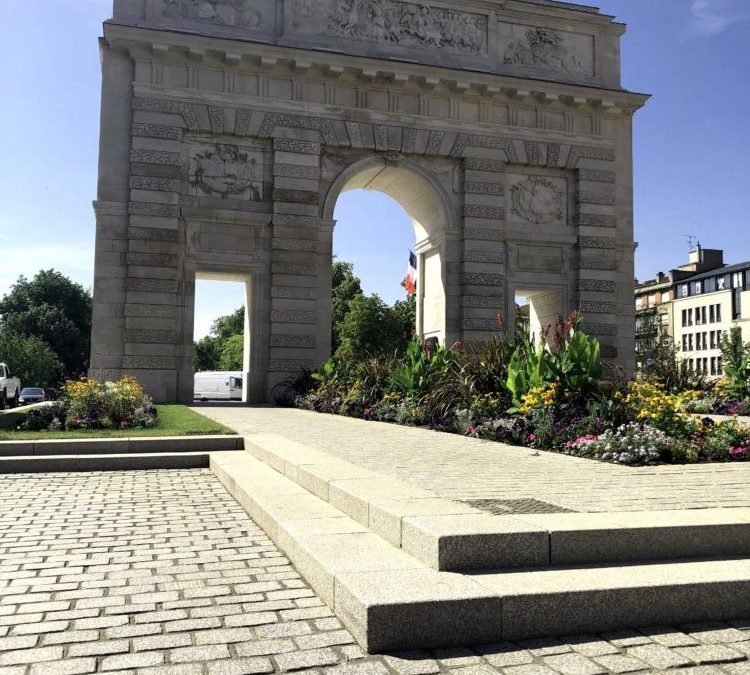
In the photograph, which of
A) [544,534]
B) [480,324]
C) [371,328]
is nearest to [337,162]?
[480,324]

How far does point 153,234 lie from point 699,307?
252 ft

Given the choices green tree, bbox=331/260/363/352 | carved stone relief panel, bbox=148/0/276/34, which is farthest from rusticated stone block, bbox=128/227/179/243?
green tree, bbox=331/260/363/352

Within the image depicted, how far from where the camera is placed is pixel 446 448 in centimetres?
1093

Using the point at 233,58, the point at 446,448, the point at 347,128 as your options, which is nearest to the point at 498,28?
the point at 347,128

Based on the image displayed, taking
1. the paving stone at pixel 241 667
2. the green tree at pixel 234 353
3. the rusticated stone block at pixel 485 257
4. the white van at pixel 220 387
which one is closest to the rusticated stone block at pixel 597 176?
the rusticated stone block at pixel 485 257

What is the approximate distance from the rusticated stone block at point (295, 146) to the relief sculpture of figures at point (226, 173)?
942 mm

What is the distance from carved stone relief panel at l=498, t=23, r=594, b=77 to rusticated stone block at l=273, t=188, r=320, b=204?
9139 millimetres

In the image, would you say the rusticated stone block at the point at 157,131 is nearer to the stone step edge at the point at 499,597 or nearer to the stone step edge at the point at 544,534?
the stone step edge at the point at 544,534

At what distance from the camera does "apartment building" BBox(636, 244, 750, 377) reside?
80.8 m

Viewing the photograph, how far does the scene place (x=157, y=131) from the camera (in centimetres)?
2491

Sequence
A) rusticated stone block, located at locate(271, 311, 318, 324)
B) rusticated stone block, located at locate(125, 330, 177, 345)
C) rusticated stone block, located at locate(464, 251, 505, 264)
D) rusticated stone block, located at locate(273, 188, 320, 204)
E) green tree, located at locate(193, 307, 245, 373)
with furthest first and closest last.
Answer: green tree, located at locate(193, 307, 245, 373), rusticated stone block, located at locate(464, 251, 505, 264), rusticated stone block, located at locate(273, 188, 320, 204), rusticated stone block, located at locate(271, 311, 318, 324), rusticated stone block, located at locate(125, 330, 177, 345)

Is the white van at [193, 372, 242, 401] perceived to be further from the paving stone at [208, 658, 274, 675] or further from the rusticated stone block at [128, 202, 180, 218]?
the paving stone at [208, 658, 274, 675]

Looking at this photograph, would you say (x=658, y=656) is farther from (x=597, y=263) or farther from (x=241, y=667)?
(x=597, y=263)

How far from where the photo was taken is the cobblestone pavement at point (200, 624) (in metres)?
3.81
